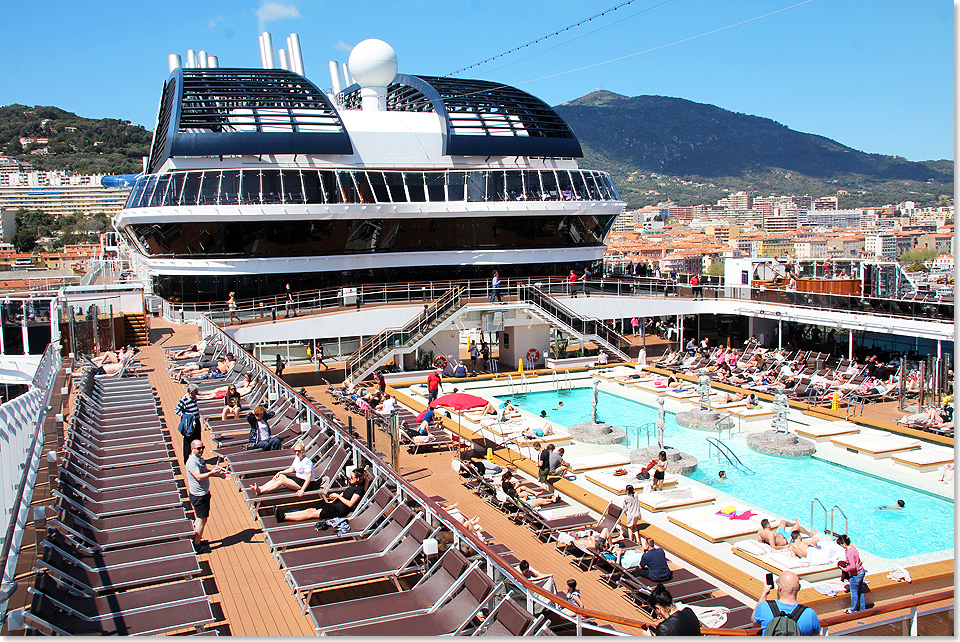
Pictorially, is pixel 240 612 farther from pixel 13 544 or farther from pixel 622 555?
pixel 622 555

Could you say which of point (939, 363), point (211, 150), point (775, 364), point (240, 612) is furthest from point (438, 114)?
point (240, 612)

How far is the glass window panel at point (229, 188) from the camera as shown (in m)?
26.9

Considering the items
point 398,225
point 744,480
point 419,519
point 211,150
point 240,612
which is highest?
point 211,150

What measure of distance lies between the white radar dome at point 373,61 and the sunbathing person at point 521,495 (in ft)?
85.1

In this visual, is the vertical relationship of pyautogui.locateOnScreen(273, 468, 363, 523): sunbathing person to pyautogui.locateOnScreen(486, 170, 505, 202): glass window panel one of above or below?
below

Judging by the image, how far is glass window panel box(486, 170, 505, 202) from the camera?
30.7 meters

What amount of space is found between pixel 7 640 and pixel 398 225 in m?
25.5

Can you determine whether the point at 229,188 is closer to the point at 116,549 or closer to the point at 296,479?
the point at 296,479

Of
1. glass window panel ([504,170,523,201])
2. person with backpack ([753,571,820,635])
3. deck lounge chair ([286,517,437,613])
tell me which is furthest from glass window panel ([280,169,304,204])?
person with backpack ([753,571,820,635])

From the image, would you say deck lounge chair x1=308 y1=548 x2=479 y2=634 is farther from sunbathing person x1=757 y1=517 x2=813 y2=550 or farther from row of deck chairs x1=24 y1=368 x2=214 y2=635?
sunbathing person x1=757 y1=517 x2=813 y2=550

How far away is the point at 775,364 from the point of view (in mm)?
24125

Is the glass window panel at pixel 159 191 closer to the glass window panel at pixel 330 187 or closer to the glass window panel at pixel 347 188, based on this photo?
the glass window panel at pixel 330 187

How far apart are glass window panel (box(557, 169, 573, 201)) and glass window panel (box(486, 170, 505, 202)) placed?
2.50 metres

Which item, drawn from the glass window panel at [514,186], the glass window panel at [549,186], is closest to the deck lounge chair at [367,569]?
the glass window panel at [514,186]
